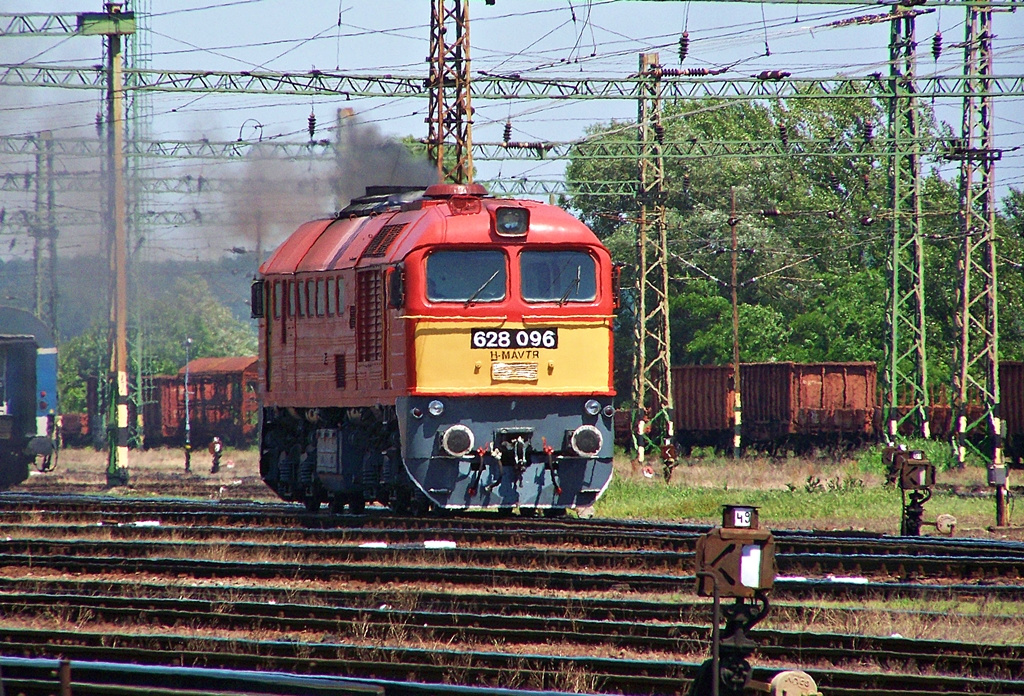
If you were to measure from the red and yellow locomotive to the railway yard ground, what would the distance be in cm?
71

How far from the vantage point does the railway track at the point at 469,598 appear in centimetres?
966

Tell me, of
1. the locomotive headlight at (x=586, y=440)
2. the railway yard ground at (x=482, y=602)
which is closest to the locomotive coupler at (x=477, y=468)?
the railway yard ground at (x=482, y=602)

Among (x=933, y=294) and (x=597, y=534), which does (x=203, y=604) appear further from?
(x=933, y=294)

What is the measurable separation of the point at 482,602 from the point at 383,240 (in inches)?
278

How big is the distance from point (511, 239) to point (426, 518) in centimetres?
341

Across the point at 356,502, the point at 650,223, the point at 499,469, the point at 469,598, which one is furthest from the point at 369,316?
the point at 650,223

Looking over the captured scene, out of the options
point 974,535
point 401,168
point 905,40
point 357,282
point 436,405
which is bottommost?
point 974,535

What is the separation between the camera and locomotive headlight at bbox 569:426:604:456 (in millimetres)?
17391

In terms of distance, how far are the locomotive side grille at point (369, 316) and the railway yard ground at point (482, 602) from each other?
6.64 feet

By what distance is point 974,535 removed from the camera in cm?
1931

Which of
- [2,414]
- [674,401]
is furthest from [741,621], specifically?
[674,401]

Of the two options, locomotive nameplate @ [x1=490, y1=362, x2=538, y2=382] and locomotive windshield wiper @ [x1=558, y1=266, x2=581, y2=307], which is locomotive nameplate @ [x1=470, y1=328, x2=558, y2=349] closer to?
locomotive nameplate @ [x1=490, y1=362, x2=538, y2=382]

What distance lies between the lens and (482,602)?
12.2 m

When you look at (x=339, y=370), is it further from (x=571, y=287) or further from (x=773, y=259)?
(x=773, y=259)
